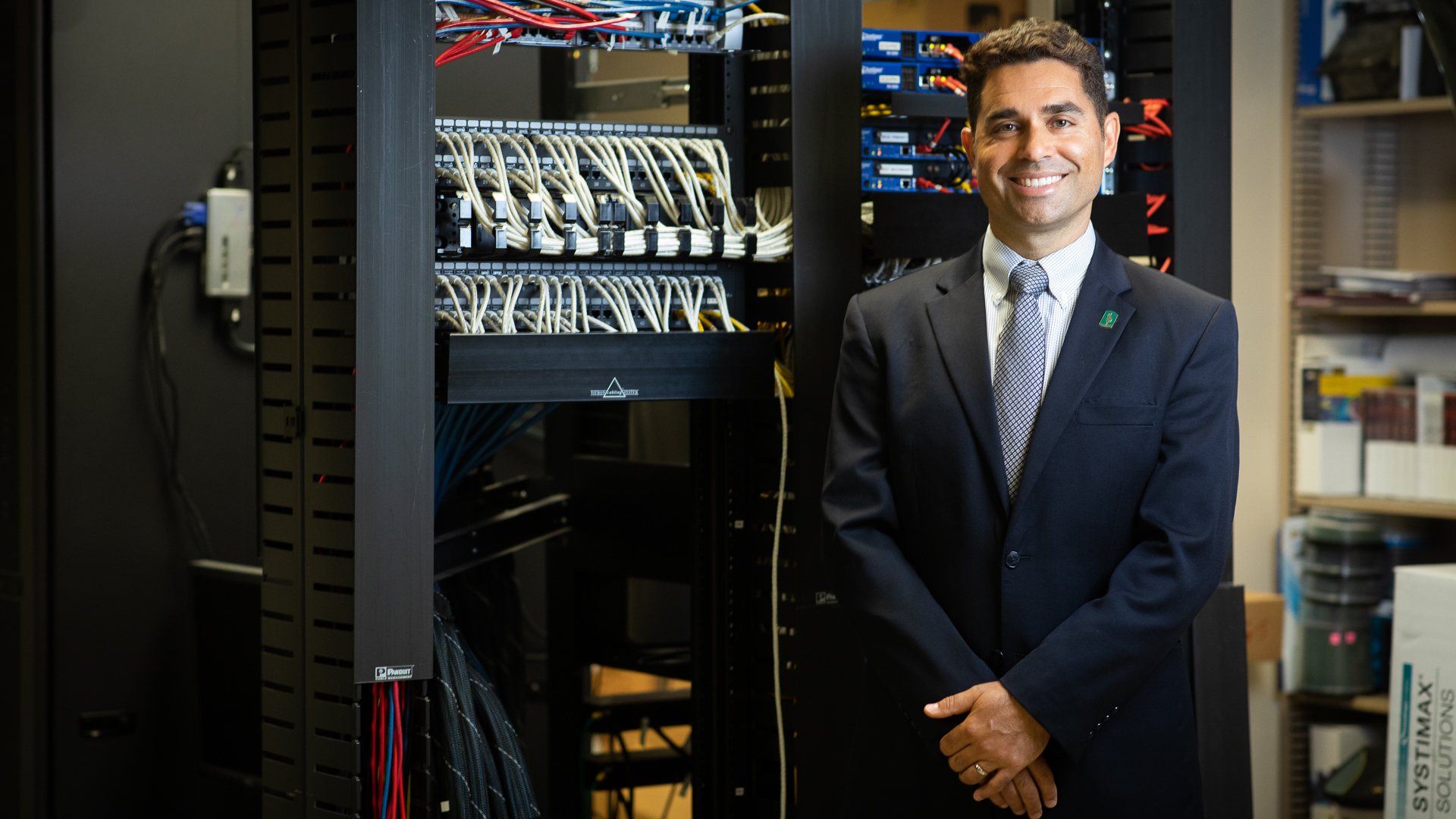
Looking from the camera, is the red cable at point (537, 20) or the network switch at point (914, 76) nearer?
the red cable at point (537, 20)

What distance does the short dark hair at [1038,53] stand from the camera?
148 cm

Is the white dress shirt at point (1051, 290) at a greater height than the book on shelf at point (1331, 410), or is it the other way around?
the white dress shirt at point (1051, 290)

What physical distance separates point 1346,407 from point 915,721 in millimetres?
2078

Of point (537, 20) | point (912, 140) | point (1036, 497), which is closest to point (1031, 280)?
point (1036, 497)

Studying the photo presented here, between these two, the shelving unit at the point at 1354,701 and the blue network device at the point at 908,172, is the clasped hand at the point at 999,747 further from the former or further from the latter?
the shelving unit at the point at 1354,701

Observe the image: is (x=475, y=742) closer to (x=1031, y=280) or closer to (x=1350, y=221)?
(x=1031, y=280)

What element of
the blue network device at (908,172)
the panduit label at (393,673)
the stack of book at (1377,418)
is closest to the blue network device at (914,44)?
the blue network device at (908,172)

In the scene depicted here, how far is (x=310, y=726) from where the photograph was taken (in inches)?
60.3

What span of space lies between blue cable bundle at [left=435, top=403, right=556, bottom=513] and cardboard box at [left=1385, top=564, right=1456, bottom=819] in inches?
57.3

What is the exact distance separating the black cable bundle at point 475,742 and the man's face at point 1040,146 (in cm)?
89

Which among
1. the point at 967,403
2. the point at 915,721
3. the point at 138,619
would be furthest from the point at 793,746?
the point at 138,619

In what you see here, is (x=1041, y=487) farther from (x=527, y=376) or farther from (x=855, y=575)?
(x=527, y=376)

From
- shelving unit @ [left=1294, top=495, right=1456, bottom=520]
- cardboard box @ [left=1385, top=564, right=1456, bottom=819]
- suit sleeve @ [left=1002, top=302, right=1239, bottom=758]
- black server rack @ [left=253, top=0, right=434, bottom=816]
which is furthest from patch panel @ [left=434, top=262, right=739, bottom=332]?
shelving unit @ [left=1294, top=495, right=1456, bottom=520]

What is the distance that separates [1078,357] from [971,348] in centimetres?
12
